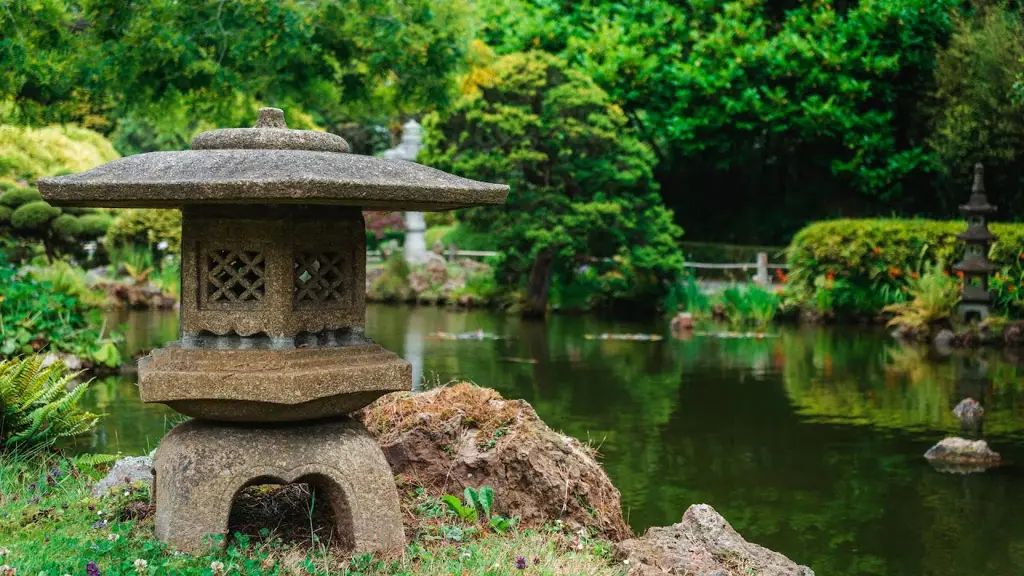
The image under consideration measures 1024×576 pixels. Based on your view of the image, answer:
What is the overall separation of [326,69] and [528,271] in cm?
921

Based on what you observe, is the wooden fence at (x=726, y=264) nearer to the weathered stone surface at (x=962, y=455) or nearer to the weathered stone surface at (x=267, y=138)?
the weathered stone surface at (x=962, y=455)

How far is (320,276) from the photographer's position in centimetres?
479

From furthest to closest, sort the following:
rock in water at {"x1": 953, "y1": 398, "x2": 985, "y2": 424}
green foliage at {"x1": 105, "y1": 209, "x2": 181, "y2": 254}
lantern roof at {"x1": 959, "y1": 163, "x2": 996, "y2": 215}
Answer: green foliage at {"x1": 105, "y1": 209, "x2": 181, "y2": 254}, lantern roof at {"x1": 959, "y1": 163, "x2": 996, "y2": 215}, rock in water at {"x1": 953, "y1": 398, "x2": 985, "y2": 424}

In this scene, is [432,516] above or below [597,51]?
below

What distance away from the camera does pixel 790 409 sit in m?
10.3

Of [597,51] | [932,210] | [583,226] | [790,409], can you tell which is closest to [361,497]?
[790,409]

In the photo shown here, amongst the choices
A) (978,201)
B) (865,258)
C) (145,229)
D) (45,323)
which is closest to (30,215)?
(145,229)

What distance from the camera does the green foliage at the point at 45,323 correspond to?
9.88m

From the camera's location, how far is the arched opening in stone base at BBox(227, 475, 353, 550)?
4629 millimetres

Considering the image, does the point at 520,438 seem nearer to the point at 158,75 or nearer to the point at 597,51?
the point at 158,75

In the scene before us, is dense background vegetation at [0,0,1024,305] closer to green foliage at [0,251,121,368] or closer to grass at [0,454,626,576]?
green foliage at [0,251,121,368]

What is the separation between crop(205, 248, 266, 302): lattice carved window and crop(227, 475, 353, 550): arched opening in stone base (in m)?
0.81

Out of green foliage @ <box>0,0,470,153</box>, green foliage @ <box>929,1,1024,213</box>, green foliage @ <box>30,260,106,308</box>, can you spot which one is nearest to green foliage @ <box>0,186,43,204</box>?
green foliage @ <box>30,260,106,308</box>

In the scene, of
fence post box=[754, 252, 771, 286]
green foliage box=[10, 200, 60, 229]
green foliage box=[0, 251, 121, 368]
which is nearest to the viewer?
green foliage box=[0, 251, 121, 368]
